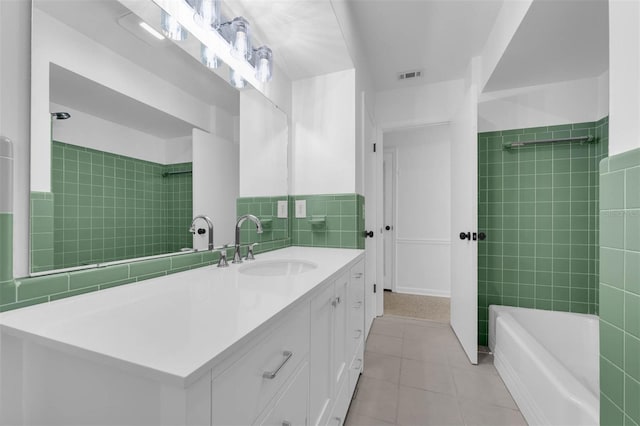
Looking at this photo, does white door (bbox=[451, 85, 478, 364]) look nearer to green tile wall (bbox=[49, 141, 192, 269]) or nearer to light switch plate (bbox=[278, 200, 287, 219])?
light switch plate (bbox=[278, 200, 287, 219])

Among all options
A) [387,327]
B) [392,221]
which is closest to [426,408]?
[387,327]

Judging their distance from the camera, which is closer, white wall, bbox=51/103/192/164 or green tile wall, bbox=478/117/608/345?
white wall, bbox=51/103/192/164

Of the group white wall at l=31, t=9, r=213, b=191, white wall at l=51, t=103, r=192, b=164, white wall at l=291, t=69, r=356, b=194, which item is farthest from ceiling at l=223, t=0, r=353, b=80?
white wall at l=51, t=103, r=192, b=164

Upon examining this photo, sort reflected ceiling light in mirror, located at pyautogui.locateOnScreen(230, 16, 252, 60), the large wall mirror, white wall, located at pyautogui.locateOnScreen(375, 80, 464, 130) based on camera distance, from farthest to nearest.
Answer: white wall, located at pyautogui.locateOnScreen(375, 80, 464, 130)
reflected ceiling light in mirror, located at pyautogui.locateOnScreen(230, 16, 252, 60)
the large wall mirror

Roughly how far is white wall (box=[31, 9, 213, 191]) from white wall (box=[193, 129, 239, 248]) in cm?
28

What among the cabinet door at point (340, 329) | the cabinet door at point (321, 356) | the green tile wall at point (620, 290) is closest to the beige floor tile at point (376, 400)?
the cabinet door at point (340, 329)

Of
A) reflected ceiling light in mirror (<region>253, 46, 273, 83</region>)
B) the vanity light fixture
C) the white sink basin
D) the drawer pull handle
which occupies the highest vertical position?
reflected ceiling light in mirror (<region>253, 46, 273, 83</region>)

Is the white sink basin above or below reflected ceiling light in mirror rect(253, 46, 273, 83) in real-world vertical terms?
below

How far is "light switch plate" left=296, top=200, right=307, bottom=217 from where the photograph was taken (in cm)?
193

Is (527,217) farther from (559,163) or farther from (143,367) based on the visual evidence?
(143,367)

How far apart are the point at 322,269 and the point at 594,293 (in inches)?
87.5

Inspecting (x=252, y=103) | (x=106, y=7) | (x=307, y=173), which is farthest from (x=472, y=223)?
(x=106, y=7)

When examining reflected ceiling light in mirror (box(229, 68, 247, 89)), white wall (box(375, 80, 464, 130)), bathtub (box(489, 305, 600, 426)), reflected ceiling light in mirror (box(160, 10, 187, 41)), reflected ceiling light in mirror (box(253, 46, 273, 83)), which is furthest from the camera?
white wall (box(375, 80, 464, 130))

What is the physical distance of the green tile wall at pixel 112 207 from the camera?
0.74 meters
